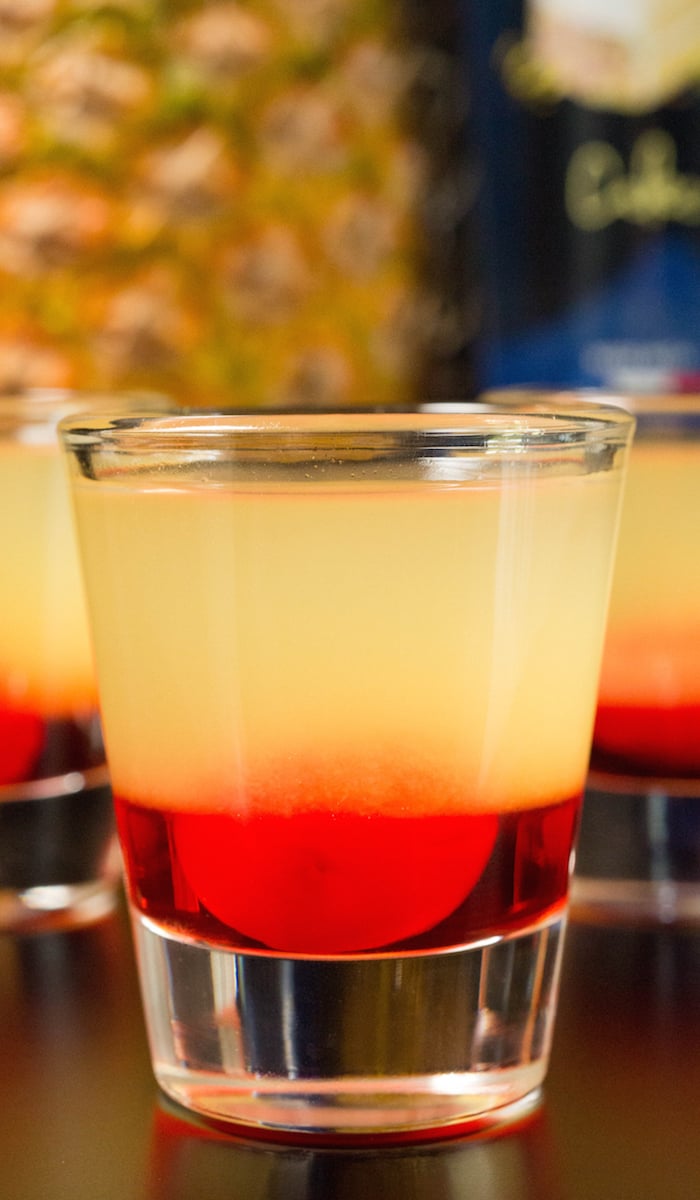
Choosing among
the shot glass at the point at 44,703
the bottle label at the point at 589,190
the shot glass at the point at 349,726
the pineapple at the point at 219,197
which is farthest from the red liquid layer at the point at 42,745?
the bottle label at the point at 589,190

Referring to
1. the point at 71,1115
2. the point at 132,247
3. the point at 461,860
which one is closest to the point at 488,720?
the point at 461,860

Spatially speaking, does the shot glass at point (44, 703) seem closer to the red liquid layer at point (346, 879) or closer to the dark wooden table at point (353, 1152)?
the dark wooden table at point (353, 1152)

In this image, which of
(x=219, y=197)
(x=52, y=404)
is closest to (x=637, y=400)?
(x=52, y=404)

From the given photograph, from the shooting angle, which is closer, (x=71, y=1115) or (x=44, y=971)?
(x=71, y=1115)

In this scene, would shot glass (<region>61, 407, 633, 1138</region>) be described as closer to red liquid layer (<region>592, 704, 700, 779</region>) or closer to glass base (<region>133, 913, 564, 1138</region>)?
glass base (<region>133, 913, 564, 1138</region>)

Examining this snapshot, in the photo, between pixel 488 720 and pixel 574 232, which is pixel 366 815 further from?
pixel 574 232

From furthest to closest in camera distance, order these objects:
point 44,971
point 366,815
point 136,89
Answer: point 136,89, point 44,971, point 366,815

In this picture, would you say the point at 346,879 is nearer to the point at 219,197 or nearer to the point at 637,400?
the point at 637,400
